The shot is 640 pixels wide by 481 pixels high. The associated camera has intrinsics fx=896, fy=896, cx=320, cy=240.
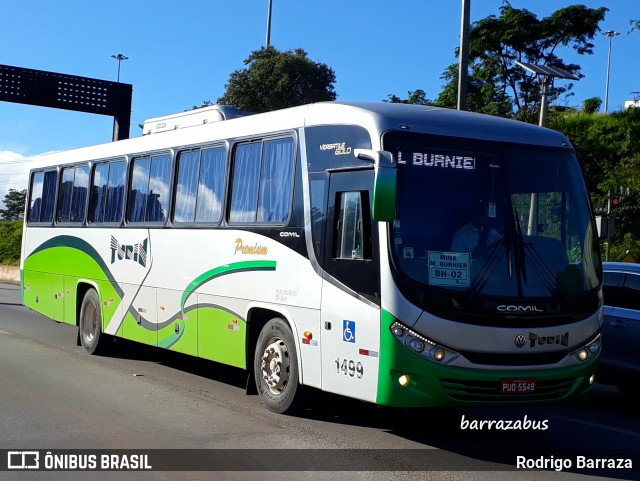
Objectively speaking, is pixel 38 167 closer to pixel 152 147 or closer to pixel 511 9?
pixel 152 147

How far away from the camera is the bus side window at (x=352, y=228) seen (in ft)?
27.4

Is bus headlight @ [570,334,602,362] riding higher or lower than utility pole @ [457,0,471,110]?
lower

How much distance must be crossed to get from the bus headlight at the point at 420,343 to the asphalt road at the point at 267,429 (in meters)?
0.93

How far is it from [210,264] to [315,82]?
101 ft

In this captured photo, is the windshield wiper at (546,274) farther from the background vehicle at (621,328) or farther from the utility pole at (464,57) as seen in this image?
the utility pole at (464,57)

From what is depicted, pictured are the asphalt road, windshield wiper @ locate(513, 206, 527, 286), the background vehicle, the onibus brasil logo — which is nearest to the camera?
Result: the asphalt road

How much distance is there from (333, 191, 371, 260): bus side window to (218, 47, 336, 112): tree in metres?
32.0

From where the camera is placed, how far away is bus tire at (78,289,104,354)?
1440 cm

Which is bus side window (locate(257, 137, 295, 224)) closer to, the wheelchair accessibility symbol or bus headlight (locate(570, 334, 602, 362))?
the wheelchair accessibility symbol

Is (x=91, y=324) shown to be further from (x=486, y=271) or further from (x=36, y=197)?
(x=486, y=271)

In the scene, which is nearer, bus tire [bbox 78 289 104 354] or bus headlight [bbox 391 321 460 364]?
bus headlight [bbox 391 321 460 364]

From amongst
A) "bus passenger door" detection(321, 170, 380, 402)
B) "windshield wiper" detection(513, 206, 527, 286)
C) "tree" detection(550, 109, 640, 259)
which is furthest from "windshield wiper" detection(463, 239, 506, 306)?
"tree" detection(550, 109, 640, 259)

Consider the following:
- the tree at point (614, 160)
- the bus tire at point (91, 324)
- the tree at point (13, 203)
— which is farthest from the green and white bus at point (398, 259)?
the tree at point (13, 203)

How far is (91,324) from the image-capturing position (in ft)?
48.4
